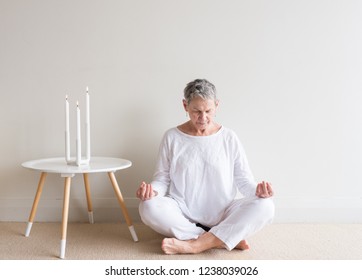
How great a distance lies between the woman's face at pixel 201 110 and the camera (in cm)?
222

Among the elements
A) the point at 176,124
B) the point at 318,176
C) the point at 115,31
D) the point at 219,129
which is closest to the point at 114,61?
the point at 115,31

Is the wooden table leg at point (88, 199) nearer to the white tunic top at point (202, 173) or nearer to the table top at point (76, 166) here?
the table top at point (76, 166)

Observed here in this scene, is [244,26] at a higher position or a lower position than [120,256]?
higher

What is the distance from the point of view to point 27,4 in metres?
2.55

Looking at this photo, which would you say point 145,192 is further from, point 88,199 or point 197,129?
point 88,199

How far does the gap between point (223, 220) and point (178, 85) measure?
0.81 metres

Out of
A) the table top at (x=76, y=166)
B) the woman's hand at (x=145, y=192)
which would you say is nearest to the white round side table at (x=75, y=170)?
the table top at (x=76, y=166)

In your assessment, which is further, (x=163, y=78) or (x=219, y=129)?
(x=163, y=78)

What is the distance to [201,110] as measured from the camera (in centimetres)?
222

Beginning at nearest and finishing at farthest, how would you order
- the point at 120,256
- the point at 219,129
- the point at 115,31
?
the point at 120,256
the point at 219,129
the point at 115,31

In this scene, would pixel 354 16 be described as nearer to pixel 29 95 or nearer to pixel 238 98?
pixel 238 98

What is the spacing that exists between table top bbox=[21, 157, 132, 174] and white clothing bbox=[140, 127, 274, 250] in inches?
8.6

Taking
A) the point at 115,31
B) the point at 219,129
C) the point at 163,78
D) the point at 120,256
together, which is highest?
the point at 115,31

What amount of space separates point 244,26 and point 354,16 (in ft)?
2.02
